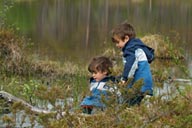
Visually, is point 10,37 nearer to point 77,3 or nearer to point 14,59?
point 14,59

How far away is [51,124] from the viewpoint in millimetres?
4293

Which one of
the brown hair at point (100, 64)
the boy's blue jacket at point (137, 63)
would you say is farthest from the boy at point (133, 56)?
the brown hair at point (100, 64)

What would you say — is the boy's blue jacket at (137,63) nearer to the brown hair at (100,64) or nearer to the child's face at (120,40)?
the child's face at (120,40)

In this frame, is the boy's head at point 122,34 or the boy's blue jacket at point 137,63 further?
the boy's head at point 122,34

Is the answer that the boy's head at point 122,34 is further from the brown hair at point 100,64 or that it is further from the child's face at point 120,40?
the brown hair at point 100,64

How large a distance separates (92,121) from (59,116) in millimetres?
272

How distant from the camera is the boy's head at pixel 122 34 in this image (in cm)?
632

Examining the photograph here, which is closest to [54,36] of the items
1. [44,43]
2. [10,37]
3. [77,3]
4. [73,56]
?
[44,43]

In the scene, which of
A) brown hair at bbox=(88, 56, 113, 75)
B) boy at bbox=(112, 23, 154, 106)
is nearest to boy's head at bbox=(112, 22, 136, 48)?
boy at bbox=(112, 23, 154, 106)

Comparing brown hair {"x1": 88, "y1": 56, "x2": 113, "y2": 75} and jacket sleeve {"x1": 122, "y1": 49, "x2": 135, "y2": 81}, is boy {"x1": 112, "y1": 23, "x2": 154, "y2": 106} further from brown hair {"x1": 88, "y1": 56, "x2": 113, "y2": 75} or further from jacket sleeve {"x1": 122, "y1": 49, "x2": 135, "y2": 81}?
brown hair {"x1": 88, "y1": 56, "x2": 113, "y2": 75}

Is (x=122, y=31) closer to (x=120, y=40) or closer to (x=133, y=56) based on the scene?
(x=120, y=40)

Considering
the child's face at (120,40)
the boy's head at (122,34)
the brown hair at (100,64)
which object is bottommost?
the brown hair at (100,64)

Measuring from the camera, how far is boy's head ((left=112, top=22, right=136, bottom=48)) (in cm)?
632

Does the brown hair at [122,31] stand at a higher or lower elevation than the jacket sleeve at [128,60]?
higher
